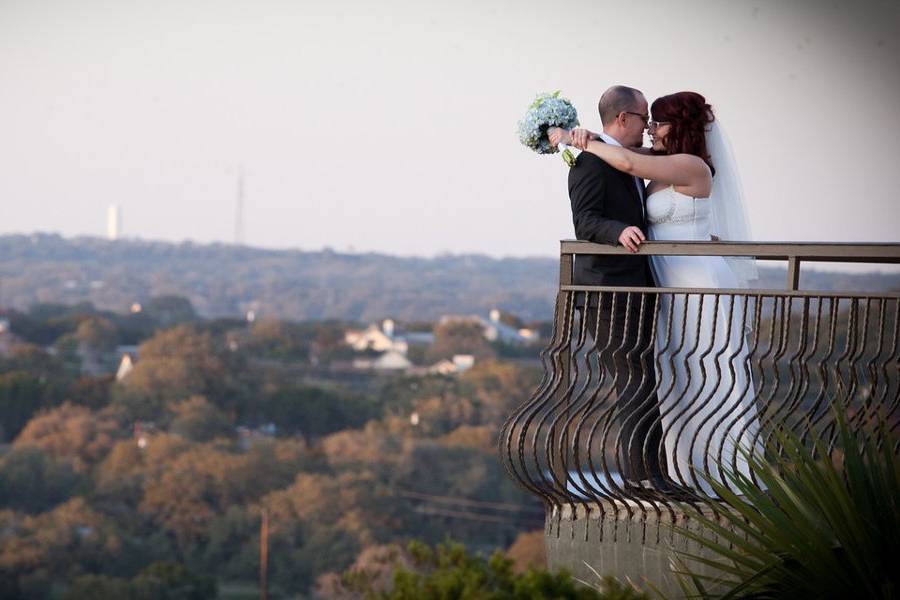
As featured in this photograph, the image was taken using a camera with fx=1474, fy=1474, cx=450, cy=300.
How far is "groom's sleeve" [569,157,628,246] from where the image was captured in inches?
183

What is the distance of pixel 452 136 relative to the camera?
65875 mm

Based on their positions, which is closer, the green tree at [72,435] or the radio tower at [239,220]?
the green tree at [72,435]

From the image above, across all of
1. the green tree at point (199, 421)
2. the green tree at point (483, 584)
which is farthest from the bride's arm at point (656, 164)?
the green tree at point (199, 421)

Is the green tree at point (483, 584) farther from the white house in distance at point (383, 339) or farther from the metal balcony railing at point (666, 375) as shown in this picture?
the white house in distance at point (383, 339)

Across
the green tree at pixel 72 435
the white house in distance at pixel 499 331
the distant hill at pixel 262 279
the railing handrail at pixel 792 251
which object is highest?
the railing handrail at pixel 792 251

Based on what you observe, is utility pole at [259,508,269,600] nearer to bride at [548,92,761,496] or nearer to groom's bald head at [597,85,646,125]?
bride at [548,92,761,496]

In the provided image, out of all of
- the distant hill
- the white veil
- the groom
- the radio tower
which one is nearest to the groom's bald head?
the groom

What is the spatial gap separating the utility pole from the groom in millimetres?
50086

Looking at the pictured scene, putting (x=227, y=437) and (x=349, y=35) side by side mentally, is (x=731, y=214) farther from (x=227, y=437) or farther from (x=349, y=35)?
(x=349, y=35)

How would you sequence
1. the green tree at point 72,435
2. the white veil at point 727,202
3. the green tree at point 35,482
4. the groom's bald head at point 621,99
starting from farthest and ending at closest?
1. the green tree at point 72,435
2. the green tree at point 35,482
3. the white veil at point 727,202
4. the groom's bald head at point 621,99

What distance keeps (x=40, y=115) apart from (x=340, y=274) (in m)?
17.4

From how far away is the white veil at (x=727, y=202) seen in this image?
4953mm

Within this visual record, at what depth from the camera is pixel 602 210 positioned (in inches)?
186

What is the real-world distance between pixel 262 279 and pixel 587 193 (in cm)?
7188
